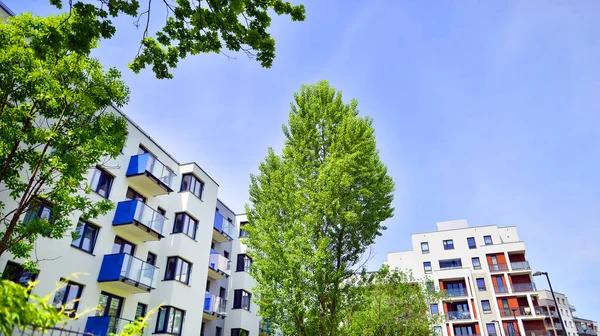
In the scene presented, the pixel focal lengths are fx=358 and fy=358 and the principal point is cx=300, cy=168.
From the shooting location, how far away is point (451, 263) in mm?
50406

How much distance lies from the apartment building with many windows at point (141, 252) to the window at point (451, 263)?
3508 centimetres

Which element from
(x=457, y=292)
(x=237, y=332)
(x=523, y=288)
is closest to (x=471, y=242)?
(x=523, y=288)

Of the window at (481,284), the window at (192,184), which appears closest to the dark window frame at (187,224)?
the window at (192,184)

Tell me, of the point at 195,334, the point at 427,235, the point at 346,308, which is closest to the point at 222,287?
the point at 195,334

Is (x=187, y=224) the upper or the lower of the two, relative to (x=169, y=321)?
upper

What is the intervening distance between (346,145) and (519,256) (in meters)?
44.4

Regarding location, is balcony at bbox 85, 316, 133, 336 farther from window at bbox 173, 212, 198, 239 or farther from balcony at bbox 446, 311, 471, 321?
balcony at bbox 446, 311, 471, 321

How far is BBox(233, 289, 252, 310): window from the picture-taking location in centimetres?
2641

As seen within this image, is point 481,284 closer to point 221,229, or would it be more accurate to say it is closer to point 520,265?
point 520,265

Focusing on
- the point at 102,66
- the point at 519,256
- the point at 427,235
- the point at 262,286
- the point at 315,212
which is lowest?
the point at 262,286

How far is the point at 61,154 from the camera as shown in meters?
9.47

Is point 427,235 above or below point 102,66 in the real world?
above

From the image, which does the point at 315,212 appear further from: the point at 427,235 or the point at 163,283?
the point at 427,235

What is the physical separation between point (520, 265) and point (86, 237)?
50.5 metres
